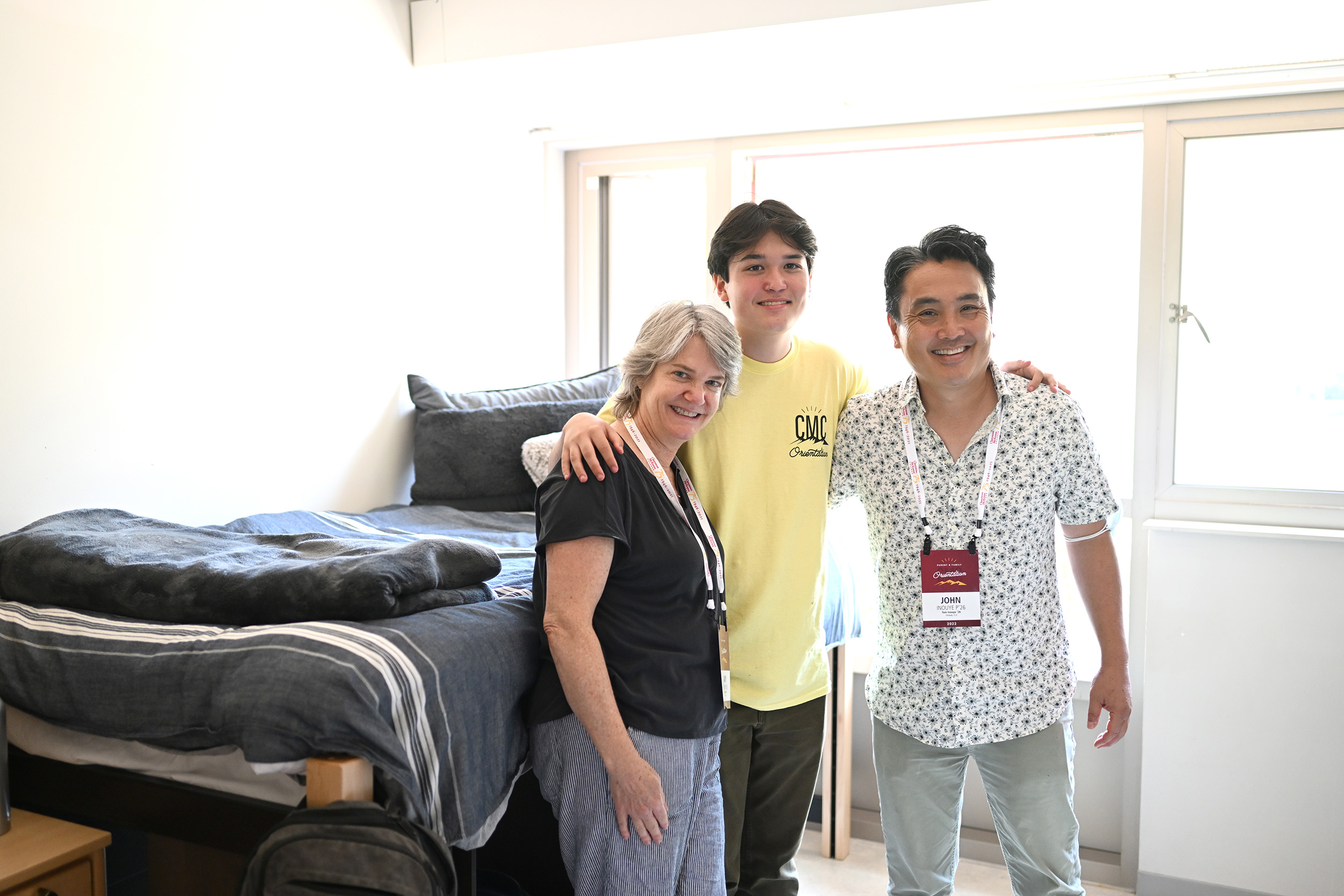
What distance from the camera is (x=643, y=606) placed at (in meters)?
1.43

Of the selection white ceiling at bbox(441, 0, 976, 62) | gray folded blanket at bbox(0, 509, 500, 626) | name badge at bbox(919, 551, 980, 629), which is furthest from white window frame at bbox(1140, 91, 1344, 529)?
gray folded blanket at bbox(0, 509, 500, 626)

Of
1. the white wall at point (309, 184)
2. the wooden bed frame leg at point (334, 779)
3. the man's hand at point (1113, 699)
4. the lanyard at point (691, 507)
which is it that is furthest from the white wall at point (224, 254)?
the man's hand at point (1113, 699)

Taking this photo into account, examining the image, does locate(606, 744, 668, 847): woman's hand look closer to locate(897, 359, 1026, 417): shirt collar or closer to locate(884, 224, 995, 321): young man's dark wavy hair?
locate(897, 359, 1026, 417): shirt collar

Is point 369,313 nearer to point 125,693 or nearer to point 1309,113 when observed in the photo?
point 125,693

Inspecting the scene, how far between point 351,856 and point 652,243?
2.68 meters

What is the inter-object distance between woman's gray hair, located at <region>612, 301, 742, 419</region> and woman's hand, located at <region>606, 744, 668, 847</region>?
55 cm

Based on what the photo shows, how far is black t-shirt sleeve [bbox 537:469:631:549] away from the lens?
4.43ft

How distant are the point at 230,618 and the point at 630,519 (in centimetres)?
60

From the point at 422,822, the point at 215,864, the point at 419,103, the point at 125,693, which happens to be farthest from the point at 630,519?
the point at 419,103

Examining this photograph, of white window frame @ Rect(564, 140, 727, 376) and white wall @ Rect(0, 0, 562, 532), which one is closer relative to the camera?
white wall @ Rect(0, 0, 562, 532)

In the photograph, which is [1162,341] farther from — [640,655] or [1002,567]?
[640,655]

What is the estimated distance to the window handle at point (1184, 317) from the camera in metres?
2.72

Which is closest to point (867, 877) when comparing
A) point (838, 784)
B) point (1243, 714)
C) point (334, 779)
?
point (838, 784)

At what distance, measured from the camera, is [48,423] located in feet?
6.19
